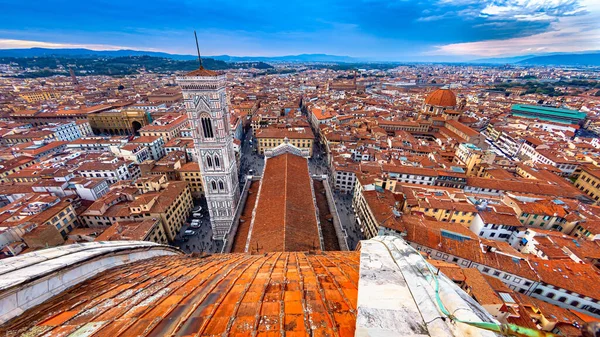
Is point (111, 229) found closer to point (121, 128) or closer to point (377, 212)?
point (377, 212)

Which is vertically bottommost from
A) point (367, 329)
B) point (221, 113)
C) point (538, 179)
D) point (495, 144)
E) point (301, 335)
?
point (495, 144)

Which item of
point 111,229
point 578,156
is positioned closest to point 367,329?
point 111,229

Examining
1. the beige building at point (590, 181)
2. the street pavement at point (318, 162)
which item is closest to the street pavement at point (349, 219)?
the street pavement at point (318, 162)

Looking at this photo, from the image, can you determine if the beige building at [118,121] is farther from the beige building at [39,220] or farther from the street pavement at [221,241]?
the beige building at [39,220]

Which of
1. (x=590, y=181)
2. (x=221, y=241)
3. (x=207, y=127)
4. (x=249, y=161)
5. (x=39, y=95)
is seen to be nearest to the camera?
(x=207, y=127)

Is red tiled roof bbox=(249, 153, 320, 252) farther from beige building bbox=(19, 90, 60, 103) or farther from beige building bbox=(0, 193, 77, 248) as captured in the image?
beige building bbox=(19, 90, 60, 103)

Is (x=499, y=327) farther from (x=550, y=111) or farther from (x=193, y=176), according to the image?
(x=550, y=111)

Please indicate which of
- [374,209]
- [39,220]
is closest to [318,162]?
[374,209]

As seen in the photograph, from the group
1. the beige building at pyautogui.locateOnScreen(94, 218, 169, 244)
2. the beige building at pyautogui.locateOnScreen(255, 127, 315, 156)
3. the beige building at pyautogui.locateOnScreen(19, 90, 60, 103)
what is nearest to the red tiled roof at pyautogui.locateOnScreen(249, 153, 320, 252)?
the beige building at pyautogui.locateOnScreen(94, 218, 169, 244)
